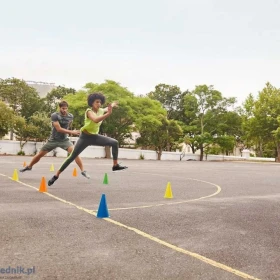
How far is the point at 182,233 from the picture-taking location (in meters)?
4.40

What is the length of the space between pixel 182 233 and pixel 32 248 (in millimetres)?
1785

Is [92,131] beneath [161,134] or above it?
beneath

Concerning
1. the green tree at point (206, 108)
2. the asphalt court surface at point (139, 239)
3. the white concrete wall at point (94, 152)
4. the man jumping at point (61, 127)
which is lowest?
the asphalt court surface at point (139, 239)

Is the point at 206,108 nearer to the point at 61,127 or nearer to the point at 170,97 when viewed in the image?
the point at 170,97

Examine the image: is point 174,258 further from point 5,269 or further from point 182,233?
point 5,269

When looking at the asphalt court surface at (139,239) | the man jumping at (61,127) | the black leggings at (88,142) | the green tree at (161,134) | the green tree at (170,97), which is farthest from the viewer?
the green tree at (170,97)

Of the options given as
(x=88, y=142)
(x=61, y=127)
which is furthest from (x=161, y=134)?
(x=88, y=142)

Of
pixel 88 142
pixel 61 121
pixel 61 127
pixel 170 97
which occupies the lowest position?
pixel 88 142

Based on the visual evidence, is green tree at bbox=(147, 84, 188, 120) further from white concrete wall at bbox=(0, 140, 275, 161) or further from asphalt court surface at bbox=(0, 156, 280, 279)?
asphalt court surface at bbox=(0, 156, 280, 279)

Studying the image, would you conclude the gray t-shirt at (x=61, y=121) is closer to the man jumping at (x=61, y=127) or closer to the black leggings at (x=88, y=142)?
the man jumping at (x=61, y=127)

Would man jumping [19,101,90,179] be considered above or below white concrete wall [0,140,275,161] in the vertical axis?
above

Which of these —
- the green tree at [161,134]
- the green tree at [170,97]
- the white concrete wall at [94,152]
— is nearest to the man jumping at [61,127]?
the white concrete wall at [94,152]

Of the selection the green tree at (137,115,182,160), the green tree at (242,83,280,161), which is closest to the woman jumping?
the green tree at (137,115,182,160)

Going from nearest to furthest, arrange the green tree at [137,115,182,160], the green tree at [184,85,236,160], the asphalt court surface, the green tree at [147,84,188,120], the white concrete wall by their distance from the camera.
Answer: the asphalt court surface, the white concrete wall, the green tree at [137,115,182,160], the green tree at [184,85,236,160], the green tree at [147,84,188,120]
